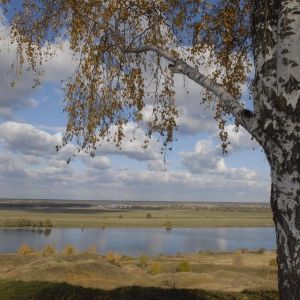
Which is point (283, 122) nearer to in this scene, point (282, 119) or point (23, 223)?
point (282, 119)

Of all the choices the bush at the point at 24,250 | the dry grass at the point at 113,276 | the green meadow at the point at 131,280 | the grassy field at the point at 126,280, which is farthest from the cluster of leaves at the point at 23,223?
the dry grass at the point at 113,276

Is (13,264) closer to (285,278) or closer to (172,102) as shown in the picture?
(172,102)

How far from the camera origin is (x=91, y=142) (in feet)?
28.4

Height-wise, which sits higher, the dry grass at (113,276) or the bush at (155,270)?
the dry grass at (113,276)

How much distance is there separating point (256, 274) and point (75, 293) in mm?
28771

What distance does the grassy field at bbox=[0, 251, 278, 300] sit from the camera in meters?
18.0

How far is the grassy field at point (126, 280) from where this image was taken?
1797 cm

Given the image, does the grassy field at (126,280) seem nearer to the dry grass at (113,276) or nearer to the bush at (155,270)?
the dry grass at (113,276)

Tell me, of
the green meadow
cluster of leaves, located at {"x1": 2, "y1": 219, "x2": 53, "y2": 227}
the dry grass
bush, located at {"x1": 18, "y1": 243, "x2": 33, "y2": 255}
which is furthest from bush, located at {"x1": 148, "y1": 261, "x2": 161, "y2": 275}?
cluster of leaves, located at {"x1": 2, "y1": 219, "x2": 53, "y2": 227}

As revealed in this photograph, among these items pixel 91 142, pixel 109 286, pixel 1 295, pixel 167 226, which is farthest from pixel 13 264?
pixel 167 226

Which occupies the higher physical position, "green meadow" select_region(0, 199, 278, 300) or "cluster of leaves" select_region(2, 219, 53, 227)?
"green meadow" select_region(0, 199, 278, 300)

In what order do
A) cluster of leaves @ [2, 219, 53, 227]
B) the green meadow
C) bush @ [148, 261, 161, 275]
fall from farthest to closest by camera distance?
cluster of leaves @ [2, 219, 53, 227] < bush @ [148, 261, 161, 275] < the green meadow

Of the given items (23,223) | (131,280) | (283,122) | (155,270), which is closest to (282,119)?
(283,122)

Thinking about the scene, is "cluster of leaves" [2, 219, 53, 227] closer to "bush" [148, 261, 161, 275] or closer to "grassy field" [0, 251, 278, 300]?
"grassy field" [0, 251, 278, 300]
